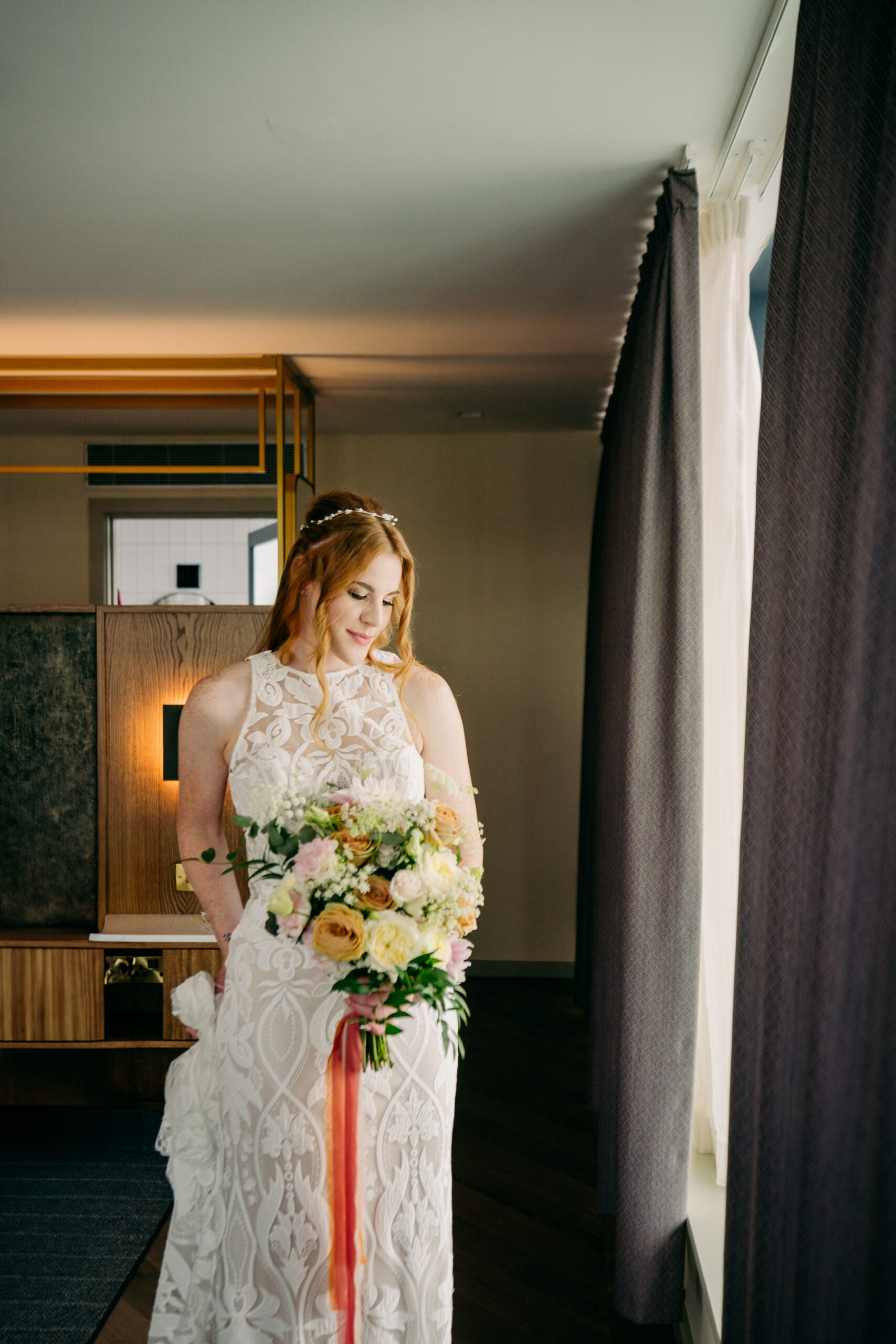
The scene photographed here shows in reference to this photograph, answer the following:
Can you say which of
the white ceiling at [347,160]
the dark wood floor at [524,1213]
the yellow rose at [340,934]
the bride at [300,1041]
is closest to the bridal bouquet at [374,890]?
the yellow rose at [340,934]

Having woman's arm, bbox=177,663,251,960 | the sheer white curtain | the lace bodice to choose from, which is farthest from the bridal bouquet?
the sheer white curtain

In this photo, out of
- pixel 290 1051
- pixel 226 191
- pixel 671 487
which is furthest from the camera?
pixel 226 191

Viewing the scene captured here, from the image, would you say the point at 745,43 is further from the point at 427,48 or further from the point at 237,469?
the point at 237,469

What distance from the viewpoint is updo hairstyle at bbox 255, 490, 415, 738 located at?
1.90 meters

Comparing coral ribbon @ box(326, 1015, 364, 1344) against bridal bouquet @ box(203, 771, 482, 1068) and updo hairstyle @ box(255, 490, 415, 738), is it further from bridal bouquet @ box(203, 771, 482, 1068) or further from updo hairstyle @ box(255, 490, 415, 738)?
updo hairstyle @ box(255, 490, 415, 738)

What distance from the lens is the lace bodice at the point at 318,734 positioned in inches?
71.5

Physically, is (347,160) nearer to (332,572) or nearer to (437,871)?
(332,572)

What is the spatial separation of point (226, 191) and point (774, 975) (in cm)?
231

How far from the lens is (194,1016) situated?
6.10 ft

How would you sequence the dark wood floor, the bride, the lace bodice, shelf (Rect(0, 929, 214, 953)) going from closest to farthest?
1. the bride
2. the lace bodice
3. the dark wood floor
4. shelf (Rect(0, 929, 214, 953))

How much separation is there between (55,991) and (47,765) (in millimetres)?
913

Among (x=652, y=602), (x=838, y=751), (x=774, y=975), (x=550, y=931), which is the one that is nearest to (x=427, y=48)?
(x=652, y=602)

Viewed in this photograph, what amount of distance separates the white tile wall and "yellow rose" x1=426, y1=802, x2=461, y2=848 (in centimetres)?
388

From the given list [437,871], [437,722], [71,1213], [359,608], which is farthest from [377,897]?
[71,1213]
